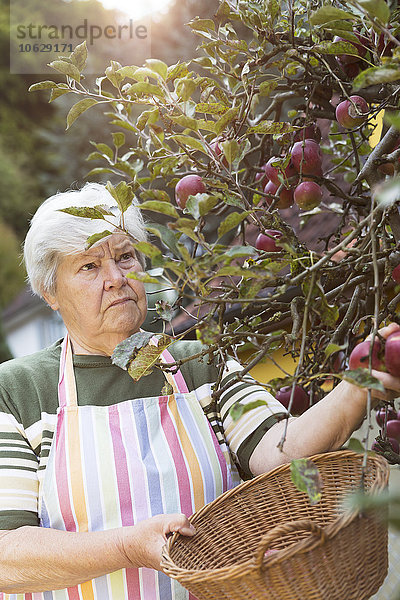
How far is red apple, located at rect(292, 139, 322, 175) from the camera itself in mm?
1363

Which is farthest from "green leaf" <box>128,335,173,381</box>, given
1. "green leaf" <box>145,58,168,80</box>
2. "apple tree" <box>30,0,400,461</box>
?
"green leaf" <box>145,58,168,80</box>

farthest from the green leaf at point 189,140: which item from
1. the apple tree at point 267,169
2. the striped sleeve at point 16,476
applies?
the striped sleeve at point 16,476

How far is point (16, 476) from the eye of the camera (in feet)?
4.78

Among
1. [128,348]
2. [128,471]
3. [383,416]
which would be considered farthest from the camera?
[383,416]

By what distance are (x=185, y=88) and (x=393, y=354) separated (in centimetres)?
57

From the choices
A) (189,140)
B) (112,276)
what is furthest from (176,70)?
(112,276)

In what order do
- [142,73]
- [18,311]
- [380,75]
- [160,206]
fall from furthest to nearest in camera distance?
[18,311] → [142,73] → [160,206] → [380,75]

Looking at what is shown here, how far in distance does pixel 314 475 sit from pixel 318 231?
2.11m

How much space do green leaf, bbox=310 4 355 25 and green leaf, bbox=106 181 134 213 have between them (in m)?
0.42

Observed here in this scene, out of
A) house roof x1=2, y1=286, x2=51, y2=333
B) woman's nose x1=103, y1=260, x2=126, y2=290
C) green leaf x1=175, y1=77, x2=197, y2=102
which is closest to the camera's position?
green leaf x1=175, y1=77, x2=197, y2=102

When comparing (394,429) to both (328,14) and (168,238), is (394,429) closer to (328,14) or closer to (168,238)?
(168,238)

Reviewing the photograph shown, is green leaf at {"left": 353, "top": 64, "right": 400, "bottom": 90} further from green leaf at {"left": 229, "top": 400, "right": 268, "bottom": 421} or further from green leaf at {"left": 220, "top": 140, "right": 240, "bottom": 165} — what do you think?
green leaf at {"left": 229, "top": 400, "right": 268, "bottom": 421}

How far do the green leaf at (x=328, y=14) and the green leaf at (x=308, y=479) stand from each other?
66 cm

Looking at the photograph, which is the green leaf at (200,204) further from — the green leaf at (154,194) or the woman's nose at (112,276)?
the woman's nose at (112,276)
